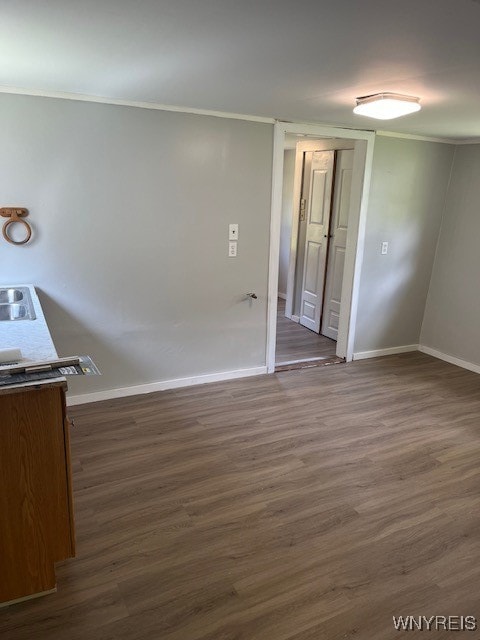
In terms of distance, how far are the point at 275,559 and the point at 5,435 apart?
50.2 inches

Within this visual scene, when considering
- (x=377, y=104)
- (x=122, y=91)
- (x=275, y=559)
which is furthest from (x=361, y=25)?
(x=275, y=559)

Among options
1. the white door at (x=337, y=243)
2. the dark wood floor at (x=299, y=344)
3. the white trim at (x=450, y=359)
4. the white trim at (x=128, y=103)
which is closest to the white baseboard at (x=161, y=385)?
the dark wood floor at (x=299, y=344)

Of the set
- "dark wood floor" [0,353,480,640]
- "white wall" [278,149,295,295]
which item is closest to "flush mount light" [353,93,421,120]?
"dark wood floor" [0,353,480,640]

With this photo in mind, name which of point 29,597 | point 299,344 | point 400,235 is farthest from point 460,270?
point 29,597

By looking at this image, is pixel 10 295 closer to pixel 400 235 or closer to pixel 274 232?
pixel 274 232

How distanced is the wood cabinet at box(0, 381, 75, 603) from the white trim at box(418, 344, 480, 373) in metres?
3.92

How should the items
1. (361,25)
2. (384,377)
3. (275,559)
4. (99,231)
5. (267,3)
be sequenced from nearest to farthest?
1. (267,3)
2. (361,25)
3. (275,559)
4. (99,231)
5. (384,377)

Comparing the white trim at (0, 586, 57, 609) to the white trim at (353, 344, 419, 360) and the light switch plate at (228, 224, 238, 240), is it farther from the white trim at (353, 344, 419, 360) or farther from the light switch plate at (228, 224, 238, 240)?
the white trim at (353, 344, 419, 360)

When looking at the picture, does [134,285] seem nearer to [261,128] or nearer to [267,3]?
[261,128]

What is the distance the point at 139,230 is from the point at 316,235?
2.56 meters

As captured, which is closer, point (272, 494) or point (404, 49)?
point (404, 49)

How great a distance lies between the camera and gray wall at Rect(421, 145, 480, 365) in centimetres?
425

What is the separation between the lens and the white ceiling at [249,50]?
1.35m

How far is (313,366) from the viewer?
14.1 ft
